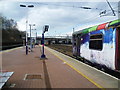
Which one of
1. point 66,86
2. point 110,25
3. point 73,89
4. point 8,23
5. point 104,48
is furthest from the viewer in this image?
point 8,23

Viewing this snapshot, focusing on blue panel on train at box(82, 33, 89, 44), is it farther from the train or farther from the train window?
the train window

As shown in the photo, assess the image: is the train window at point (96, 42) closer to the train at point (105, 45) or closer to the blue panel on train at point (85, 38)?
the train at point (105, 45)

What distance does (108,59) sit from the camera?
9.24 metres

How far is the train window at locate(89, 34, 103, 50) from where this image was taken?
10.5 metres

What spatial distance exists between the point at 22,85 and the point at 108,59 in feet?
13.8

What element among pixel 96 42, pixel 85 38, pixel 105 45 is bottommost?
pixel 105 45

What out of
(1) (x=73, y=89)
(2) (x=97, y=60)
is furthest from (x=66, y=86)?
(2) (x=97, y=60)

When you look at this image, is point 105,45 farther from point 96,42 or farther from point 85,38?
point 85,38

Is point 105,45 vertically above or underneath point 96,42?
underneath

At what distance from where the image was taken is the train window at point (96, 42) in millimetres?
10492

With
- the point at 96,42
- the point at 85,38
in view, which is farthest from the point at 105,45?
the point at 85,38

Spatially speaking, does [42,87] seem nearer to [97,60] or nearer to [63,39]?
[97,60]

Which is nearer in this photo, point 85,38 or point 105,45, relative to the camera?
point 105,45

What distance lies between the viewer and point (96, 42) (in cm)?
1123
